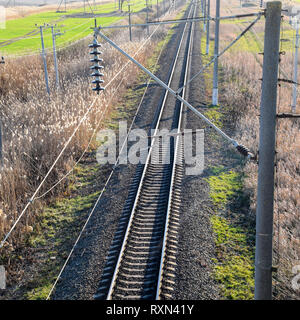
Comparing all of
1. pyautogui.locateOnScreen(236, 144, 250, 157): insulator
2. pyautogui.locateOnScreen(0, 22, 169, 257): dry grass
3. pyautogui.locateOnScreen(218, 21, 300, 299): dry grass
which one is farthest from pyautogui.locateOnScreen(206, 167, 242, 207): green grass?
pyautogui.locateOnScreen(236, 144, 250, 157): insulator

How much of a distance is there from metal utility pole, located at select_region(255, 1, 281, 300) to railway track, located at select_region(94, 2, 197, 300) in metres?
1.59

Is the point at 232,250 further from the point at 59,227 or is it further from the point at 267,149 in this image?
the point at 267,149

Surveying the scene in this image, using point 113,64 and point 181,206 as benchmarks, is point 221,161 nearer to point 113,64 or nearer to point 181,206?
point 181,206

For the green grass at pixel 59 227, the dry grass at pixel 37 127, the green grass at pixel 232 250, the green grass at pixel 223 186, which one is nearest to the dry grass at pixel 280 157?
the green grass at pixel 223 186

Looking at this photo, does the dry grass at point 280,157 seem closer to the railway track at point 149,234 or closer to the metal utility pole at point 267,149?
the metal utility pole at point 267,149

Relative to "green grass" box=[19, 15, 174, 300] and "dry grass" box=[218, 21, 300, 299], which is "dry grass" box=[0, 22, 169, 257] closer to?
"green grass" box=[19, 15, 174, 300]

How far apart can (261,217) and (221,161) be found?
8.08 m

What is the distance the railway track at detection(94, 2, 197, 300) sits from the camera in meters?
7.38

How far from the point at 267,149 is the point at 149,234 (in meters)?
4.82

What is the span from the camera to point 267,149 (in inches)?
190

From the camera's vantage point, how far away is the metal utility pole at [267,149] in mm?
4551

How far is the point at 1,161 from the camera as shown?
1052 centimetres

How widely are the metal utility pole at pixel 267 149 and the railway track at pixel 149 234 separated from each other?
62.6 inches

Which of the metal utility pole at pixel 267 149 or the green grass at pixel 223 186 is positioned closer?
the metal utility pole at pixel 267 149
